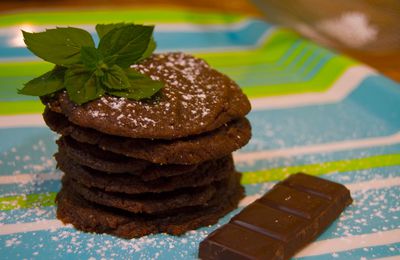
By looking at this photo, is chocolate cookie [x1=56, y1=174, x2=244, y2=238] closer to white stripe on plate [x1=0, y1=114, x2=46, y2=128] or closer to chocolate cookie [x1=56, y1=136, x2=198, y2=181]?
chocolate cookie [x1=56, y1=136, x2=198, y2=181]

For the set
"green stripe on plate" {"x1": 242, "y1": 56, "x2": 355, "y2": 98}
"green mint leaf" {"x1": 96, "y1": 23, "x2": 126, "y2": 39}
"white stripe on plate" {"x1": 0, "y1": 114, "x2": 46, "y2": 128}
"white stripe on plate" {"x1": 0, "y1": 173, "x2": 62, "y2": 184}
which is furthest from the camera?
"green stripe on plate" {"x1": 242, "y1": 56, "x2": 355, "y2": 98}

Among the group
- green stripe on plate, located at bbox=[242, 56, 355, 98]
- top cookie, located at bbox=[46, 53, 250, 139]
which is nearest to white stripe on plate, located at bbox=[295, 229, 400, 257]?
top cookie, located at bbox=[46, 53, 250, 139]

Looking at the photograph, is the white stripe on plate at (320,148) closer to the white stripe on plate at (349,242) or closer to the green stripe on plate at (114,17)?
the white stripe on plate at (349,242)

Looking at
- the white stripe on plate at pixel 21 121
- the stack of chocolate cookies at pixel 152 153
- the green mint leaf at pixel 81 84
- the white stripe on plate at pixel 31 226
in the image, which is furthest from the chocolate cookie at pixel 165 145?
the white stripe on plate at pixel 21 121

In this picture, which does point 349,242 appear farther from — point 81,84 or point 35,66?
point 35,66

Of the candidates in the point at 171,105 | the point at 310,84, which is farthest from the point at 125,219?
the point at 310,84

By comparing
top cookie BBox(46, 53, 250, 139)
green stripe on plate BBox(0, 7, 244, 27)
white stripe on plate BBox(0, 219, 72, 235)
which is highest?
green stripe on plate BBox(0, 7, 244, 27)

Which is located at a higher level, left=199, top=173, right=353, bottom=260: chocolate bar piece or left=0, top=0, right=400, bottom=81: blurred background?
left=0, top=0, right=400, bottom=81: blurred background
